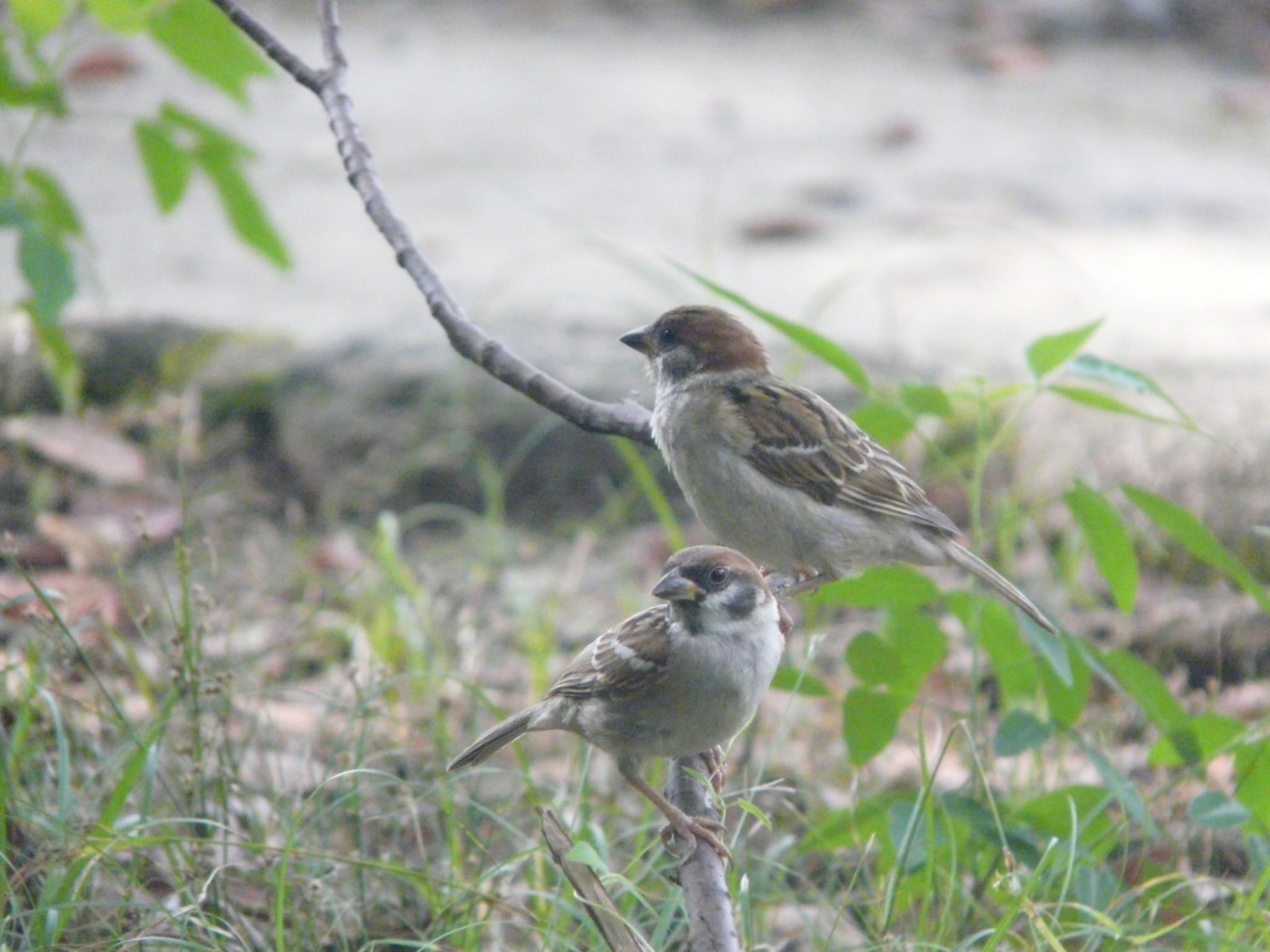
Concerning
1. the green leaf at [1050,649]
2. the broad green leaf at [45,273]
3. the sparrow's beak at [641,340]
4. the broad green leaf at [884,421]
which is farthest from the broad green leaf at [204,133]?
the green leaf at [1050,649]

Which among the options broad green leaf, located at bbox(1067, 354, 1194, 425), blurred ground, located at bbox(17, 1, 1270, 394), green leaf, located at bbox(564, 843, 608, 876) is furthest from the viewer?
blurred ground, located at bbox(17, 1, 1270, 394)

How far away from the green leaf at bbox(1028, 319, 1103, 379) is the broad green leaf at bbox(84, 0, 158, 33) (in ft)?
6.67

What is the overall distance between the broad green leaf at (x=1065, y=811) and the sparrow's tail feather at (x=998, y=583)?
0.36m

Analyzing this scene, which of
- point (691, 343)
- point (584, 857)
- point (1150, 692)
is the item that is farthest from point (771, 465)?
point (584, 857)

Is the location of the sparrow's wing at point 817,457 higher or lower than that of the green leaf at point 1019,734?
higher

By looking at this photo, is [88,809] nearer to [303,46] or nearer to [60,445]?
[60,445]

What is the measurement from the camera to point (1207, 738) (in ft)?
10.4

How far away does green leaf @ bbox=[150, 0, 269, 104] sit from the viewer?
357cm

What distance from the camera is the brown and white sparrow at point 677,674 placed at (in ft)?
8.82

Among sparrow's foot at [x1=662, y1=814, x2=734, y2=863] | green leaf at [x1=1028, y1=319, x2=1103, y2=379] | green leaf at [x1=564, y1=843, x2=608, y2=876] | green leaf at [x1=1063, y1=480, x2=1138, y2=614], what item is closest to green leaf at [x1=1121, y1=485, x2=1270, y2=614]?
green leaf at [x1=1063, y1=480, x2=1138, y2=614]

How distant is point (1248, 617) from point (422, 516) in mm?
2723

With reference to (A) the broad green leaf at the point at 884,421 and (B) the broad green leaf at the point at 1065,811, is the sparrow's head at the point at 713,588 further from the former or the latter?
(B) the broad green leaf at the point at 1065,811

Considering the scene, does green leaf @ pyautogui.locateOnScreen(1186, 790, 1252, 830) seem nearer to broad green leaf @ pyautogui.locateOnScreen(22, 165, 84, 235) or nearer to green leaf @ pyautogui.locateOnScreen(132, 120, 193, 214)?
green leaf @ pyautogui.locateOnScreen(132, 120, 193, 214)

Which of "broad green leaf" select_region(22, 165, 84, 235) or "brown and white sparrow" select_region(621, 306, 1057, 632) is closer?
"brown and white sparrow" select_region(621, 306, 1057, 632)
